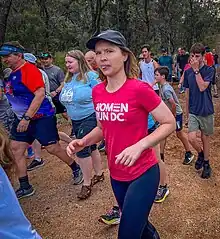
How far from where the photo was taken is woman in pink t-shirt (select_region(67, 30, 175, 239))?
2.27 meters

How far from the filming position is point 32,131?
422 centimetres

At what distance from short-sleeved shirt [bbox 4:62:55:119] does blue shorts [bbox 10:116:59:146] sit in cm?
8

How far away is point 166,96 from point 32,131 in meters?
1.73

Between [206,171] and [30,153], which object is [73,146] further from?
[30,153]

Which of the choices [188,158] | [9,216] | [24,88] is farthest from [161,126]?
[188,158]

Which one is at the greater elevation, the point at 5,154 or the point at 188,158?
the point at 5,154

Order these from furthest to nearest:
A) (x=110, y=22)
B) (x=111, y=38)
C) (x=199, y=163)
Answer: (x=110, y=22)
(x=199, y=163)
(x=111, y=38)

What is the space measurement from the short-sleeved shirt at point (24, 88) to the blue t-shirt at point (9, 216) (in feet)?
8.87

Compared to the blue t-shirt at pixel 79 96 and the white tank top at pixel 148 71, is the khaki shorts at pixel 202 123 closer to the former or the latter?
the blue t-shirt at pixel 79 96

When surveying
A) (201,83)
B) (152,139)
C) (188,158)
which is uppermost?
(152,139)

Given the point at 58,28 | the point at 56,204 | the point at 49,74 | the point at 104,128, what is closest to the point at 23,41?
the point at 58,28

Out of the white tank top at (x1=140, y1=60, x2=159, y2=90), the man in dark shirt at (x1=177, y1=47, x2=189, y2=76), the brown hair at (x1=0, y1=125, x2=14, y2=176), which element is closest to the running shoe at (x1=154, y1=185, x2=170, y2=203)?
the brown hair at (x1=0, y1=125, x2=14, y2=176)

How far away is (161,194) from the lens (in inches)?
157

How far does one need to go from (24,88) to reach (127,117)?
2.05m
